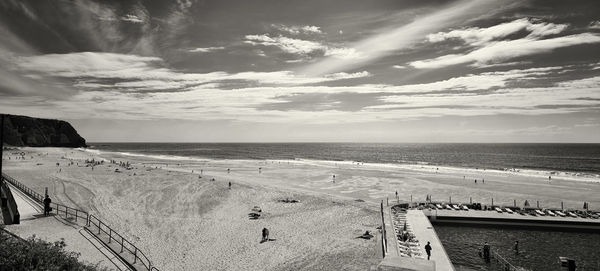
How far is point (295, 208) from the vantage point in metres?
34.2

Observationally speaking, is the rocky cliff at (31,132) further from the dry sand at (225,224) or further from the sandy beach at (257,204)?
the dry sand at (225,224)

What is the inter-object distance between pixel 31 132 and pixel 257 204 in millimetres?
194736

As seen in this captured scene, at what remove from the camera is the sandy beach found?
21.0 m

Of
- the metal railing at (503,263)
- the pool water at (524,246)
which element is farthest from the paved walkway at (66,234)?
the metal railing at (503,263)

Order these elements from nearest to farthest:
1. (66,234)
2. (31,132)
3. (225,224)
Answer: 1. (66,234)
2. (225,224)
3. (31,132)

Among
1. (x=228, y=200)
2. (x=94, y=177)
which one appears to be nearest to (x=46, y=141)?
(x=94, y=177)

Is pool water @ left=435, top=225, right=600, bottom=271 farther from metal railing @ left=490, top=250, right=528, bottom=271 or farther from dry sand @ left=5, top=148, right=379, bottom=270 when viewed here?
dry sand @ left=5, top=148, right=379, bottom=270

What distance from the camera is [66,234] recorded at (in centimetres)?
1866

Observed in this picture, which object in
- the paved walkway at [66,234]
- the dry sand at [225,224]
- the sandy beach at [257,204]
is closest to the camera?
the paved walkway at [66,234]

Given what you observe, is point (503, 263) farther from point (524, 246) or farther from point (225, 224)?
point (225, 224)

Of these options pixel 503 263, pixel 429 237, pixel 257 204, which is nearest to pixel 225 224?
pixel 257 204

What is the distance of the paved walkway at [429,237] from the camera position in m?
18.4

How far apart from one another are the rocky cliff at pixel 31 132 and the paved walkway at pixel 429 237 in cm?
18924

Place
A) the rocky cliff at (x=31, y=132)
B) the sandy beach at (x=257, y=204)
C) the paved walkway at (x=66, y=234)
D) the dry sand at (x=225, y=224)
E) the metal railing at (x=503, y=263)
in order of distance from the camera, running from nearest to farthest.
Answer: the paved walkway at (x=66, y=234)
the metal railing at (x=503, y=263)
the dry sand at (x=225, y=224)
the sandy beach at (x=257, y=204)
the rocky cliff at (x=31, y=132)
